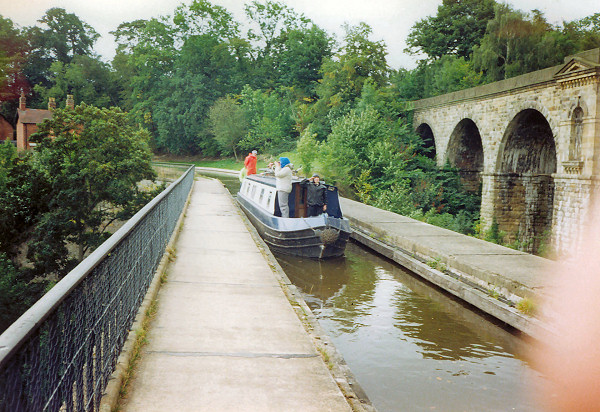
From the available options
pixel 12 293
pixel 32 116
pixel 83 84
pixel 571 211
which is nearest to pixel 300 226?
pixel 571 211

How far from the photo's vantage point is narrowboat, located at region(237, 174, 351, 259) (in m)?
11.5

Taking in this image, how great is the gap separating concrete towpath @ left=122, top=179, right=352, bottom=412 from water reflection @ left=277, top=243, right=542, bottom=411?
1105mm

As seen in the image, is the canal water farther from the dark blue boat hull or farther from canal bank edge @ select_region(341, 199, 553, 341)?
the dark blue boat hull

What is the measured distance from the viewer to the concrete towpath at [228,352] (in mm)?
3566

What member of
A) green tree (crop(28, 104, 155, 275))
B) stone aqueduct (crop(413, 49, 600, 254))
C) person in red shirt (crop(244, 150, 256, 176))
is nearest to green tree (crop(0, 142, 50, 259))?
green tree (crop(28, 104, 155, 275))

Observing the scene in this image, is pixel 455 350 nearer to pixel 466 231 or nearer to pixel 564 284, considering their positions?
pixel 564 284

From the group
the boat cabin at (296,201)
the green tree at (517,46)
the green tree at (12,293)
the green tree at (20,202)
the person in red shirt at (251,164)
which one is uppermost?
A: the green tree at (517,46)

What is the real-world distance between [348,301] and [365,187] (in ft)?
47.9

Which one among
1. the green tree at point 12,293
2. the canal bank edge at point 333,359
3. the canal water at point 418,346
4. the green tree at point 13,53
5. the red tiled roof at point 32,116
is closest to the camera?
the canal bank edge at point 333,359

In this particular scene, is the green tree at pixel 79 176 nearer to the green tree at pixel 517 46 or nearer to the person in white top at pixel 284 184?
the person in white top at pixel 284 184

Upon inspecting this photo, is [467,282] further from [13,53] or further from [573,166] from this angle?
[13,53]

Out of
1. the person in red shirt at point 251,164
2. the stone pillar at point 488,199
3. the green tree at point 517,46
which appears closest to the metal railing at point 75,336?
the person in red shirt at point 251,164

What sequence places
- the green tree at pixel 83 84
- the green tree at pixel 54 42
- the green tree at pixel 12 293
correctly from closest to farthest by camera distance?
the green tree at pixel 12 293 → the green tree at pixel 83 84 → the green tree at pixel 54 42

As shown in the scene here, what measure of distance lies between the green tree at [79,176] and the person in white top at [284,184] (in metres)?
15.5
